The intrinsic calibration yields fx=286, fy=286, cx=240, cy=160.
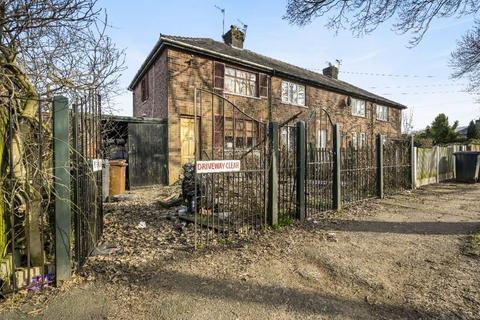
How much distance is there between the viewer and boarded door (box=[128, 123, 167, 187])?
11336mm

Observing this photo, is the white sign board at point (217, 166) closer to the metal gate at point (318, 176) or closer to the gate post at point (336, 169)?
the metal gate at point (318, 176)

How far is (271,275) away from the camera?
141 inches

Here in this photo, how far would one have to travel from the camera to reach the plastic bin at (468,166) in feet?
43.4

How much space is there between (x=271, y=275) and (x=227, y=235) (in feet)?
5.13

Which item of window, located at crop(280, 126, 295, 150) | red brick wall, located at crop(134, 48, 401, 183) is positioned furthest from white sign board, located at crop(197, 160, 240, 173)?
red brick wall, located at crop(134, 48, 401, 183)

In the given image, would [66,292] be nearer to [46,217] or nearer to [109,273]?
[109,273]

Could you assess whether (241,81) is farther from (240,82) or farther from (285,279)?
(285,279)

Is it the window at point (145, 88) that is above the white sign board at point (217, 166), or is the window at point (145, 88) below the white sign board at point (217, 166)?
above

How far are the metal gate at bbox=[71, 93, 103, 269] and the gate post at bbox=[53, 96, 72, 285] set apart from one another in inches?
7.1

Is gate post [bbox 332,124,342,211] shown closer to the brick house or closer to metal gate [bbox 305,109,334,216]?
metal gate [bbox 305,109,334,216]

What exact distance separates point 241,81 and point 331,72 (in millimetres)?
13675

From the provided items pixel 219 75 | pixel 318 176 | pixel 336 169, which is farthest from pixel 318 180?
pixel 219 75

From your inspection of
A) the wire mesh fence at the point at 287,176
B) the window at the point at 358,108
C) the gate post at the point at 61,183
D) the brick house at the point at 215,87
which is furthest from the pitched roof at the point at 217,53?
the gate post at the point at 61,183

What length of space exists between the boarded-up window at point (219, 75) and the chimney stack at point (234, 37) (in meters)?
4.23
